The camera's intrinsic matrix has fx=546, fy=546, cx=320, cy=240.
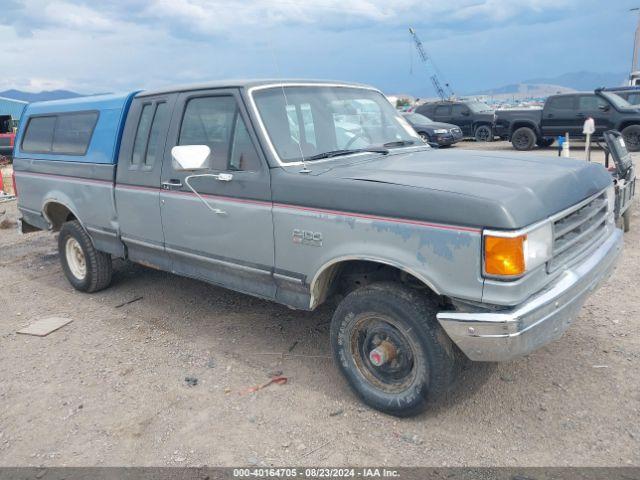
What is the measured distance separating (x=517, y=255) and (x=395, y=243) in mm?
661

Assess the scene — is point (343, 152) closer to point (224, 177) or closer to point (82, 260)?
point (224, 177)

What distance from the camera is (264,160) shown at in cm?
371

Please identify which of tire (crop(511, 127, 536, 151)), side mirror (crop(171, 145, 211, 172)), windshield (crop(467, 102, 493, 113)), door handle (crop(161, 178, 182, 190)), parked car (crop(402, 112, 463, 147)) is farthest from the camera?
windshield (crop(467, 102, 493, 113))

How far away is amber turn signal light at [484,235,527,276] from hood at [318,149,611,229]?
75 mm

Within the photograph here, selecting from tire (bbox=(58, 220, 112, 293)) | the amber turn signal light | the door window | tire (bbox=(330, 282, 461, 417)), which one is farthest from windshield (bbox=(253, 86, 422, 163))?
tire (bbox=(58, 220, 112, 293))

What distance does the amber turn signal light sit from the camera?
2695 millimetres

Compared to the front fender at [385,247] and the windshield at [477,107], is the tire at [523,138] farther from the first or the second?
the front fender at [385,247]

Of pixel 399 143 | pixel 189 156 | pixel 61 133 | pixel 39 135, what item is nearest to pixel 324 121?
pixel 399 143

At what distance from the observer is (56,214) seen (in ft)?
20.3

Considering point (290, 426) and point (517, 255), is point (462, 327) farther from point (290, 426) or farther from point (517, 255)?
point (290, 426)

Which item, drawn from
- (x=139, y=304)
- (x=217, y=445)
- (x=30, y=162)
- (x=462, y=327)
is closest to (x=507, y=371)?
(x=462, y=327)

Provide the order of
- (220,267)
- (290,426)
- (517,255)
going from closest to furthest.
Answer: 1. (517,255)
2. (290,426)
3. (220,267)

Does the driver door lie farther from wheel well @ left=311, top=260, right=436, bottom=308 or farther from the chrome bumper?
the chrome bumper

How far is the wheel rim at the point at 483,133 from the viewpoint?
21.5 m
